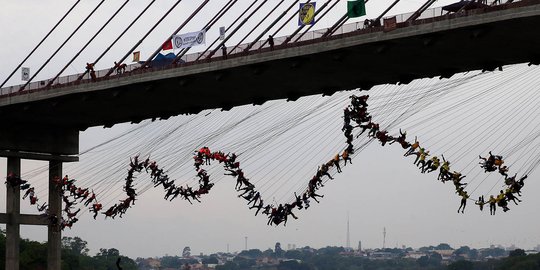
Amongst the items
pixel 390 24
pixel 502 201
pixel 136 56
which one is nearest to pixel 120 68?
pixel 136 56

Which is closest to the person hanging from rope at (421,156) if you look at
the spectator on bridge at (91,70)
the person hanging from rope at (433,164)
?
the person hanging from rope at (433,164)

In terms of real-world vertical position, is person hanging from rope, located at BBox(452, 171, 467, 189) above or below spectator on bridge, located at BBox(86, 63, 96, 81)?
below

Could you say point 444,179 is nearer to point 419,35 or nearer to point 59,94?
point 419,35

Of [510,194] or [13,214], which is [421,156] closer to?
[510,194]

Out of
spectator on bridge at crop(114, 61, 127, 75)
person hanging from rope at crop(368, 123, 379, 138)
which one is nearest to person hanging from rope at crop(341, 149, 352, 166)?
person hanging from rope at crop(368, 123, 379, 138)

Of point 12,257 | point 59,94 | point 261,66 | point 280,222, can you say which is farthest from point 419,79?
point 12,257

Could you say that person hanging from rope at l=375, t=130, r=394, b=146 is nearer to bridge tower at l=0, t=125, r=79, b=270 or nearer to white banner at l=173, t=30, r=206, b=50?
white banner at l=173, t=30, r=206, b=50
